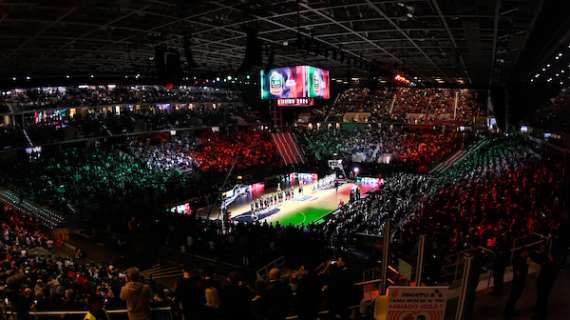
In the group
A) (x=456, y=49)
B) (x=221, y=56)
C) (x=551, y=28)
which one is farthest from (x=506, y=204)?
(x=221, y=56)

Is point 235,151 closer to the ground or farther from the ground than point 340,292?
farther from the ground

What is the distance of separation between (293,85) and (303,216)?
8.21 metres

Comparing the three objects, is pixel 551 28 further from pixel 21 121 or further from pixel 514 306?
pixel 21 121

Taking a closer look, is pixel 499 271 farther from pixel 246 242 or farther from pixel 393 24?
pixel 393 24

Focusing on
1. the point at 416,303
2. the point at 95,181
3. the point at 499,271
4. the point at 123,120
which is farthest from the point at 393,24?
the point at 123,120

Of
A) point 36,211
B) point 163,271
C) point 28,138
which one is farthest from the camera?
point 28,138

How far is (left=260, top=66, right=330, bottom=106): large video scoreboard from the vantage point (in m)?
24.6

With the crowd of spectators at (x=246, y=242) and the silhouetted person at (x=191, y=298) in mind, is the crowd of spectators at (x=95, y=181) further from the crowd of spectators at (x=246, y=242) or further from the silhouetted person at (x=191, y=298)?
the silhouetted person at (x=191, y=298)

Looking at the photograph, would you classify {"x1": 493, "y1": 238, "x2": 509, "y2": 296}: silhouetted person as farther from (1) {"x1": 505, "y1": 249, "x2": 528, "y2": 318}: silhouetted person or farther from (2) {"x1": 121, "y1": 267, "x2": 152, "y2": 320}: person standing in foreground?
(2) {"x1": 121, "y1": 267, "x2": 152, "y2": 320}: person standing in foreground

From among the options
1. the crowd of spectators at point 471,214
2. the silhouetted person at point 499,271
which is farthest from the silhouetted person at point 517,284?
the crowd of spectators at point 471,214

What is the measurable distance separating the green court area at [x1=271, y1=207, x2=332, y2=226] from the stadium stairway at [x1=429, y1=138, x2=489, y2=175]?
10409 millimetres

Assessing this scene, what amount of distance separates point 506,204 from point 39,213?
69.8 feet

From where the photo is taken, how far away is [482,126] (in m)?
46.6

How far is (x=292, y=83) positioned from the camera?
81.1ft
